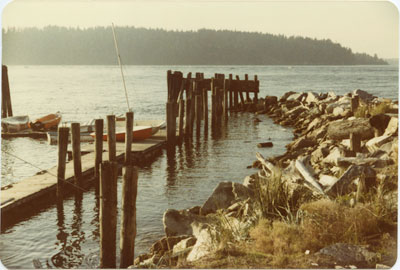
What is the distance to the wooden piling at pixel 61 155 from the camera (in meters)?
14.2

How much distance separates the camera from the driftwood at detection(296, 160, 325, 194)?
971 cm

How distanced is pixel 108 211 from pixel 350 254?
4.19 metres

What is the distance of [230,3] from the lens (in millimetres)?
8789

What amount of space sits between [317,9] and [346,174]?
305 centimetres

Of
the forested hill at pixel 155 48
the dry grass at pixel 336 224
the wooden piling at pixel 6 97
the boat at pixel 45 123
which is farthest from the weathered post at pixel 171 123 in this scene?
the dry grass at pixel 336 224

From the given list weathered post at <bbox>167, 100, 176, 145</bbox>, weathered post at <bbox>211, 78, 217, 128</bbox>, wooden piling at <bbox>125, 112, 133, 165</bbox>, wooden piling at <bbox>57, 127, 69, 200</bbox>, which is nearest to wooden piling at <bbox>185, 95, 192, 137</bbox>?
weathered post at <bbox>167, 100, 176, 145</bbox>

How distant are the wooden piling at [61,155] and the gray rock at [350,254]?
8969 mm

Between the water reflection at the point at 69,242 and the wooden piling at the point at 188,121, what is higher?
the wooden piling at the point at 188,121

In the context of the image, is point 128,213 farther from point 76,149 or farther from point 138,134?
point 138,134

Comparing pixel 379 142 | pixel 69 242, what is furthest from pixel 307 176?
pixel 69 242

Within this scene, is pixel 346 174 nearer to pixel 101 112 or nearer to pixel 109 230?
pixel 109 230

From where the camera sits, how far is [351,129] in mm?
17391

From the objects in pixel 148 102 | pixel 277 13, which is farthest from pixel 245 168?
pixel 148 102

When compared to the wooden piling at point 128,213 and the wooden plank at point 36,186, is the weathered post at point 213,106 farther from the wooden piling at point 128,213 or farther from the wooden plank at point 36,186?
the wooden piling at point 128,213
